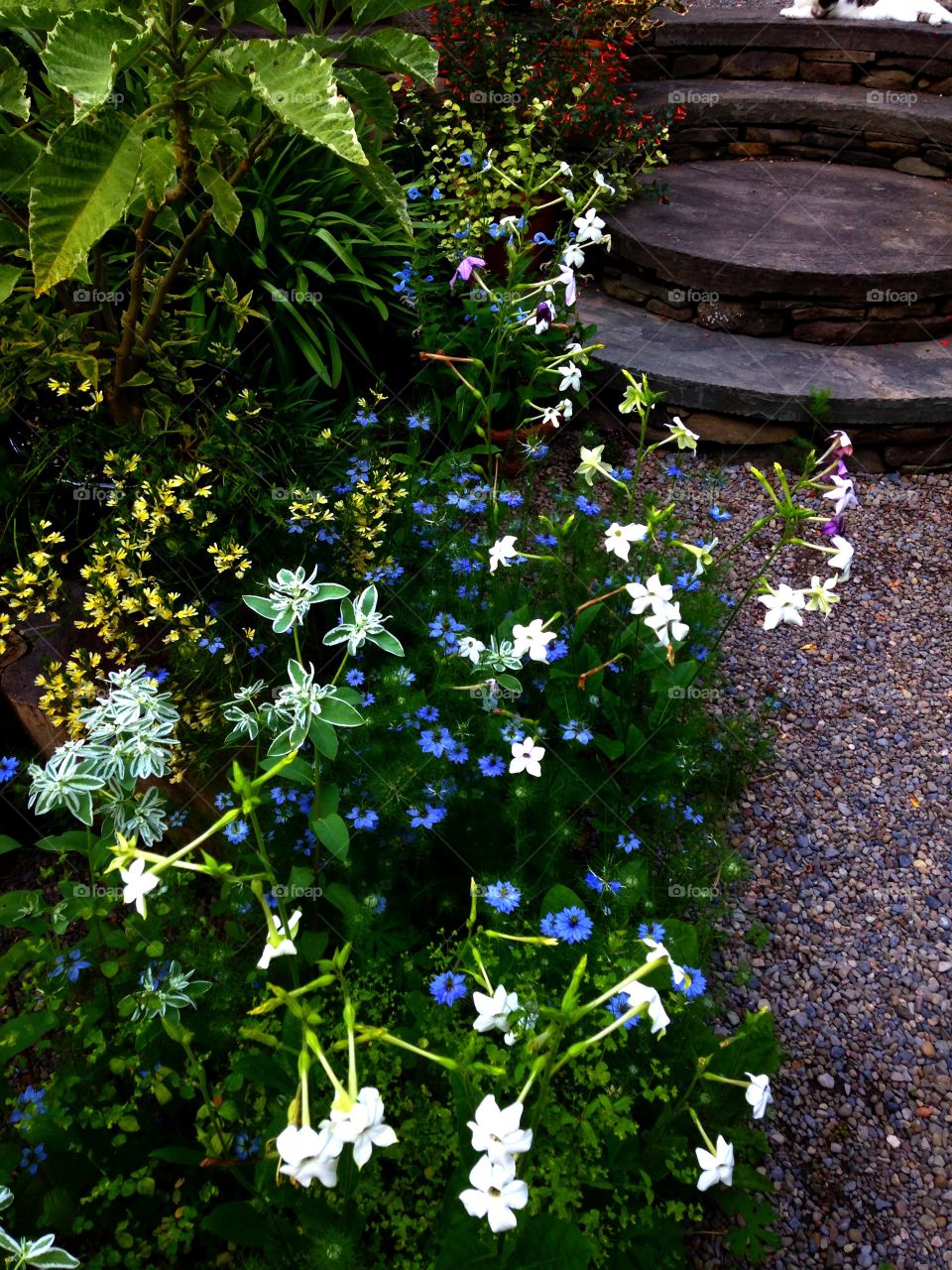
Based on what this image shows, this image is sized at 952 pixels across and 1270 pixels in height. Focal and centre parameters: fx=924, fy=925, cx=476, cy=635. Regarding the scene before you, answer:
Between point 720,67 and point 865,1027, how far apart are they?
5646 millimetres

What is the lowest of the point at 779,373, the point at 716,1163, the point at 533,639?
the point at 779,373

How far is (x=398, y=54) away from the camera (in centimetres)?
218

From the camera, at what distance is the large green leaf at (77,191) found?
1765 mm

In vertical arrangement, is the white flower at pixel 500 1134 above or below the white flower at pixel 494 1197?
above

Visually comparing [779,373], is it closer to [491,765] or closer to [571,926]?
[491,765]

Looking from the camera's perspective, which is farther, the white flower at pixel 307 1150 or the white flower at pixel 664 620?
the white flower at pixel 664 620

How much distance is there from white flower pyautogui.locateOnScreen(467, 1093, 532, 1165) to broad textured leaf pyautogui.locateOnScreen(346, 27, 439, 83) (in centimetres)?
212

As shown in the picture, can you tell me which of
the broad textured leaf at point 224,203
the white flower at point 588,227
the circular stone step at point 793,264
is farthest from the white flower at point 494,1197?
the circular stone step at point 793,264

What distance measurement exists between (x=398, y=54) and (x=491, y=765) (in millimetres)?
1682

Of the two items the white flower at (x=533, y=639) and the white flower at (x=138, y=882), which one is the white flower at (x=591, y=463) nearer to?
the white flower at (x=533, y=639)

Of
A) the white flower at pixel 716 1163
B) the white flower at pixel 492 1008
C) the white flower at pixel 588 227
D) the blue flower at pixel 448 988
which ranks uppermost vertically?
the white flower at pixel 588 227

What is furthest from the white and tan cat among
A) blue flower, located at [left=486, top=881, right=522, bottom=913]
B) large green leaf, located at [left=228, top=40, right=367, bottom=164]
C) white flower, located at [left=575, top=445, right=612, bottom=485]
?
blue flower, located at [left=486, top=881, right=522, bottom=913]

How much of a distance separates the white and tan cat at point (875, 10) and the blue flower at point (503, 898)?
5998mm

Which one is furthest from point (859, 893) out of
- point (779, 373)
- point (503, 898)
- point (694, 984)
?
point (779, 373)
